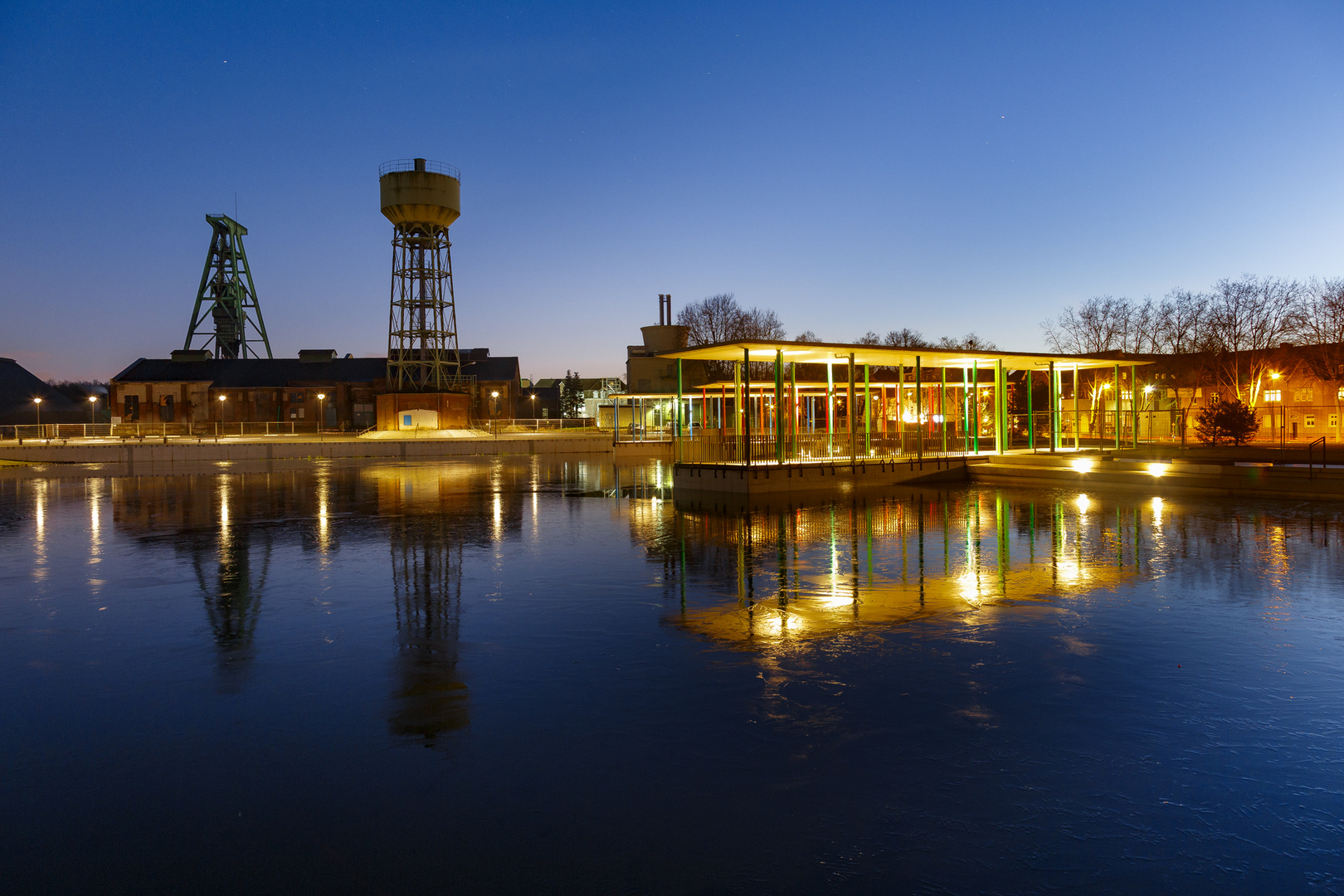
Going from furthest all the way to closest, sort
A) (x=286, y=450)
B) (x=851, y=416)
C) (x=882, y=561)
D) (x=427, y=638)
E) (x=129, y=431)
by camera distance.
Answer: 1. (x=129, y=431)
2. (x=286, y=450)
3. (x=851, y=416)
4. (x=882, y=561)
5. (x=427, y=638)

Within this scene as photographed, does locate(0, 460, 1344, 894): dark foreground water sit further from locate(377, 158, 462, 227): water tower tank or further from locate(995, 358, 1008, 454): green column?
locate(377, 158, 462, 227): water tower tank

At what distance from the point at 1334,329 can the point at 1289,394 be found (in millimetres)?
8433

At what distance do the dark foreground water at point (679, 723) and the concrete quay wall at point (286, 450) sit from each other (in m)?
33.4

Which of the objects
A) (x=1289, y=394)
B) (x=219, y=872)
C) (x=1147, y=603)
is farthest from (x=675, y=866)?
(x=1289, y=394)

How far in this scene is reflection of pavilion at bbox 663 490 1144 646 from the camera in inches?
319

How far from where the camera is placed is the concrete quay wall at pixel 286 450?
40.9 meters

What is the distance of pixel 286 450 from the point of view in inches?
1721

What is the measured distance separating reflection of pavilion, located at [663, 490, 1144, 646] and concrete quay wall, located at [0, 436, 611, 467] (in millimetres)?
30564

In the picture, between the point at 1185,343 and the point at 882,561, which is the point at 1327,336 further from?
the point at 882,561

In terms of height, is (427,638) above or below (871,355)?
below

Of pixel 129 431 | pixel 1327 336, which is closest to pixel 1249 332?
pixel 1327 336

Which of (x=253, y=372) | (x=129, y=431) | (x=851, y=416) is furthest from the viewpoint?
(x=253, y=372)

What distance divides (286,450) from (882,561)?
40.1 meters

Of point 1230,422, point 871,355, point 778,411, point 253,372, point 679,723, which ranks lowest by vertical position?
point 679,723
